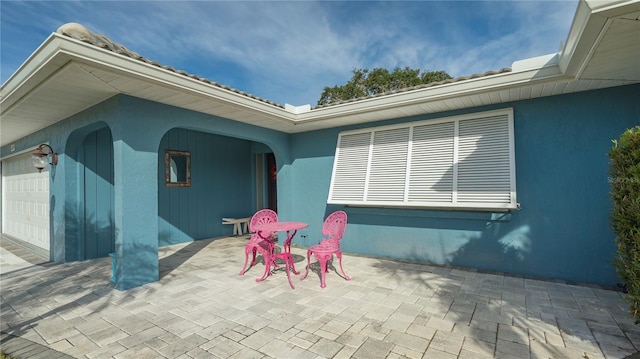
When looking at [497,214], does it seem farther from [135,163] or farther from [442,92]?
[135,163]

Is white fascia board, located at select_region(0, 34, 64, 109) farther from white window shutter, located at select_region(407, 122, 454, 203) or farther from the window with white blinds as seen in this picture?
white window shutter, located at select_region(407, 122, 454, 203)

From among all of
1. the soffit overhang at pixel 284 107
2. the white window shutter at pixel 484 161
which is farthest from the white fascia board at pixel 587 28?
the white window shutter at pixel 484 161

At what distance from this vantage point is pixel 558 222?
4340 millimetres

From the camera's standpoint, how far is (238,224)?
8672mm

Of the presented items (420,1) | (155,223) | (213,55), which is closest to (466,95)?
(155,223)

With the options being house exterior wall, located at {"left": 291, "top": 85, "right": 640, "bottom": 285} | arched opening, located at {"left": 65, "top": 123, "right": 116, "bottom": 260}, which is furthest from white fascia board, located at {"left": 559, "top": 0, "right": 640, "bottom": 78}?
arched opening, located at {"left": 65, "top": 123, "right": 116, "bottom": 260}

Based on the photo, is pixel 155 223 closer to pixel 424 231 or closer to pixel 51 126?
pixel 51 126

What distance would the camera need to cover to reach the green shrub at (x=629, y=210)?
2318mm

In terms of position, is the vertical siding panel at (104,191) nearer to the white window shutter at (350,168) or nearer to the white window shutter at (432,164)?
the white window shutter at (350,168)

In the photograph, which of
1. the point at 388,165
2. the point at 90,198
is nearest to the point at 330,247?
the point at 388,165

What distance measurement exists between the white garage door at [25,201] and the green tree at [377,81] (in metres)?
17.8

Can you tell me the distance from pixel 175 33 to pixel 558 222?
363 inches

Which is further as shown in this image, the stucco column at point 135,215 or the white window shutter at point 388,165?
the white window shutter at point 388,165

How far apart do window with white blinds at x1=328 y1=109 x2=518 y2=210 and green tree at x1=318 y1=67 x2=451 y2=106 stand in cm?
1739
